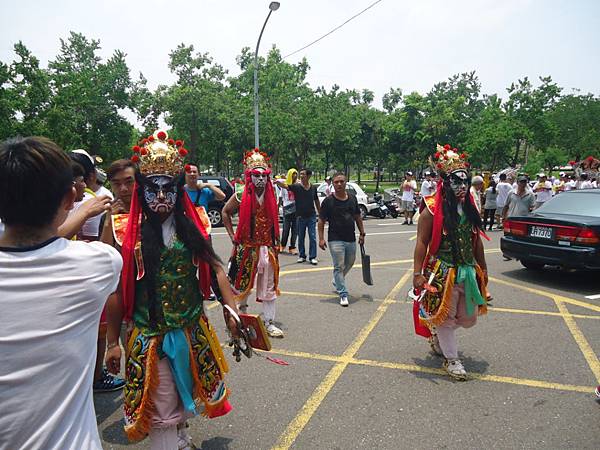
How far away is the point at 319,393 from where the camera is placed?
152 inches

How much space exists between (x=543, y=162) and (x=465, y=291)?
1791 inches

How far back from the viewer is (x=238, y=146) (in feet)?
103

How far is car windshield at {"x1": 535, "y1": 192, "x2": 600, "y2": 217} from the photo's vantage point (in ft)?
24.6

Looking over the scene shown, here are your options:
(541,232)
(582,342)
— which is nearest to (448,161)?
(582,342)

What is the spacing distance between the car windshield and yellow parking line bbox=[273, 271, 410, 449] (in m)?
4.13

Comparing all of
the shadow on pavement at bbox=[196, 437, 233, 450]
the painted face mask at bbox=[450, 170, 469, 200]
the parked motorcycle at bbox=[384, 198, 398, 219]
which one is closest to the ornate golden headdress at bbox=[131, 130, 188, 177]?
the shadow on pavement at bbox=[196, 437, 233, 450]

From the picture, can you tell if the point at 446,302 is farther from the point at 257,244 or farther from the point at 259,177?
the point at 259,177

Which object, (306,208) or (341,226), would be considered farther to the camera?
(306,208)

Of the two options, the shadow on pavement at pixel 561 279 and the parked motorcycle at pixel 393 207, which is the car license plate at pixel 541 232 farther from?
the parked motorcycle at pixel 393 207

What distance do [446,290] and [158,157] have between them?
106 inches

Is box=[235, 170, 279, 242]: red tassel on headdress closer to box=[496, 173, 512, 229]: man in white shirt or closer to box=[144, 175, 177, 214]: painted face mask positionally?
box=[144, 175, 177, 214]: painted face mask

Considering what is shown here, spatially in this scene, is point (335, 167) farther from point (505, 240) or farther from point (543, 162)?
point (505, 240)

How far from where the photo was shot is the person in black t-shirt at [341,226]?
642 cm

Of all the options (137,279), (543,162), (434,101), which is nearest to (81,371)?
(137,279)
